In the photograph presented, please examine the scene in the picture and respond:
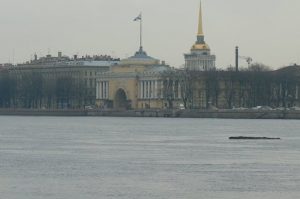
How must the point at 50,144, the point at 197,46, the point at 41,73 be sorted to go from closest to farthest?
the point at 50,144 → the point at 41,73 → the point at 197,46

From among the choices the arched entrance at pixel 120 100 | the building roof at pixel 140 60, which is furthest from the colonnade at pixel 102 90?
the building roof at pixel 140 60

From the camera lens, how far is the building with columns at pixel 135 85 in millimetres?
117562

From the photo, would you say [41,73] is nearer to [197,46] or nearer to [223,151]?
[197,46]

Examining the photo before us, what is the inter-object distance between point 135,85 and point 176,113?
17.3 m

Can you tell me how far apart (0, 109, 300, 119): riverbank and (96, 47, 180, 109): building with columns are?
23.5ft

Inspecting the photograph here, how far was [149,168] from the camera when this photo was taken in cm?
3941

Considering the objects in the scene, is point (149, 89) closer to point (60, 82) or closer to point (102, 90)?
point (102, 90)

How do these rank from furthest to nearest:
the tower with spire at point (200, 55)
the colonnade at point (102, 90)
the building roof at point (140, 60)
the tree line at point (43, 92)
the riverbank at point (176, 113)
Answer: the tower with spire at point (200, 55)
the tree line at point (43, 92)
the colonnade at point (102, 90)
the building roof at point (140, 60)
the riverbank at point (176, 113)

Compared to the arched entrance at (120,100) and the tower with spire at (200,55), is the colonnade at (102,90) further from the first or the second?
the tower with spire at (200,55)

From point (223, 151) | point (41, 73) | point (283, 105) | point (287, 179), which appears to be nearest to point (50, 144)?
point (223, 151)

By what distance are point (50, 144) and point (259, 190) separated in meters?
20.1

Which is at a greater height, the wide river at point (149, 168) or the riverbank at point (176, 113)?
the riverbank at point (176, 113)

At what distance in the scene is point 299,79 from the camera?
11019 centimetres

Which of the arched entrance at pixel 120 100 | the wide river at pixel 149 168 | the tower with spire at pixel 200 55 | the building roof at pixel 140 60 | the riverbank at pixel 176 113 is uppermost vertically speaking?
the tower with spire at pixel 200 55
